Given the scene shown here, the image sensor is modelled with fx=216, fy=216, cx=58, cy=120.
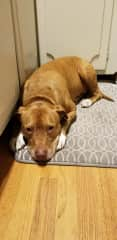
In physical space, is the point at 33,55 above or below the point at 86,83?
above

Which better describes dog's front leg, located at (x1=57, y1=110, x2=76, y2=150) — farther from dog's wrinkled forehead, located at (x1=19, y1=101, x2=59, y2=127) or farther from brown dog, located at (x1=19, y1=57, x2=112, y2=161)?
dog's wrinkled forehead, located at (x1=19, y1=101, x2=59, y2=127)

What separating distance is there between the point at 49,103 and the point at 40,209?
2.04 ft

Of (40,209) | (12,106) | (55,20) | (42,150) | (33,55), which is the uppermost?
(55,20)

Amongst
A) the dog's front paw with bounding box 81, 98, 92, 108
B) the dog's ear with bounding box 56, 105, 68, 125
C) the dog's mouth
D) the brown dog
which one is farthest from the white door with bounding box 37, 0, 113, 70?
the dog's mouth

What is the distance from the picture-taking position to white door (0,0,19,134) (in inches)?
47.0

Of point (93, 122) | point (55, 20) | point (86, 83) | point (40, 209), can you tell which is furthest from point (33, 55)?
point (40, 209)

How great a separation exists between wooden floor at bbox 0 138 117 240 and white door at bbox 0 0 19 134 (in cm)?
33

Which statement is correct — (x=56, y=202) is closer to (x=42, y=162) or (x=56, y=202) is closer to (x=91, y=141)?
(x=42, y=162)

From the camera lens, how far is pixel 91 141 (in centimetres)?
141

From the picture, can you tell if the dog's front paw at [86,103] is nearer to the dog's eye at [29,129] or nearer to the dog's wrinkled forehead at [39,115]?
the dog's wrinkled forehead at [39,115]

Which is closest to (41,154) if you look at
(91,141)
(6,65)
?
(91,141)

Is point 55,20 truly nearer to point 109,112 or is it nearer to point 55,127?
point 109,112

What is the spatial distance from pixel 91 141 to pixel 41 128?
1.24 ft

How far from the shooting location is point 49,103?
53.5 inches
